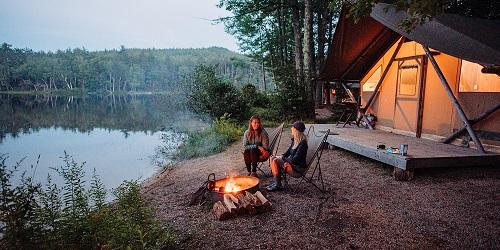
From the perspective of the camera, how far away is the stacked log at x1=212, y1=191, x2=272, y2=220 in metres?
3.81

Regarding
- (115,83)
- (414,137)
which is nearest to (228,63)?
(115,83)

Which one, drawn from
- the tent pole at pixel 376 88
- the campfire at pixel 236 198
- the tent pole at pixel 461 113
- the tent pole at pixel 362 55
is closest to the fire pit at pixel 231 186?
the campfire at pixel 236 198

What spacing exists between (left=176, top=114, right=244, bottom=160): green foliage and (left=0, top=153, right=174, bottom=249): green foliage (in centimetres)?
582

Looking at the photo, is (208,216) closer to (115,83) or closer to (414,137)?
(414,137)

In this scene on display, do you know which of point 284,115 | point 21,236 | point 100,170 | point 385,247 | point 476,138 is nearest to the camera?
point 21,236

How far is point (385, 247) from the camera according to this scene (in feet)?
9.89

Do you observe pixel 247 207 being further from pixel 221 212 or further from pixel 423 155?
pixel 423 155

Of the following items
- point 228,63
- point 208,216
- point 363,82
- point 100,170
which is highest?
point 228,63

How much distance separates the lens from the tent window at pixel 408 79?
7930 millimetres

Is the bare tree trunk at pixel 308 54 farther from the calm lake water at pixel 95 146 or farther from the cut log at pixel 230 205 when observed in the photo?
the cut log at pixel 230 205

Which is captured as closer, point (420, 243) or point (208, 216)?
point (420, 243)

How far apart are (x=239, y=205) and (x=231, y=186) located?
726 millimetres

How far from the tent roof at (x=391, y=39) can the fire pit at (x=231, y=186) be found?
2.76m

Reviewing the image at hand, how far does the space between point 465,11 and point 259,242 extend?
41.3 feet
